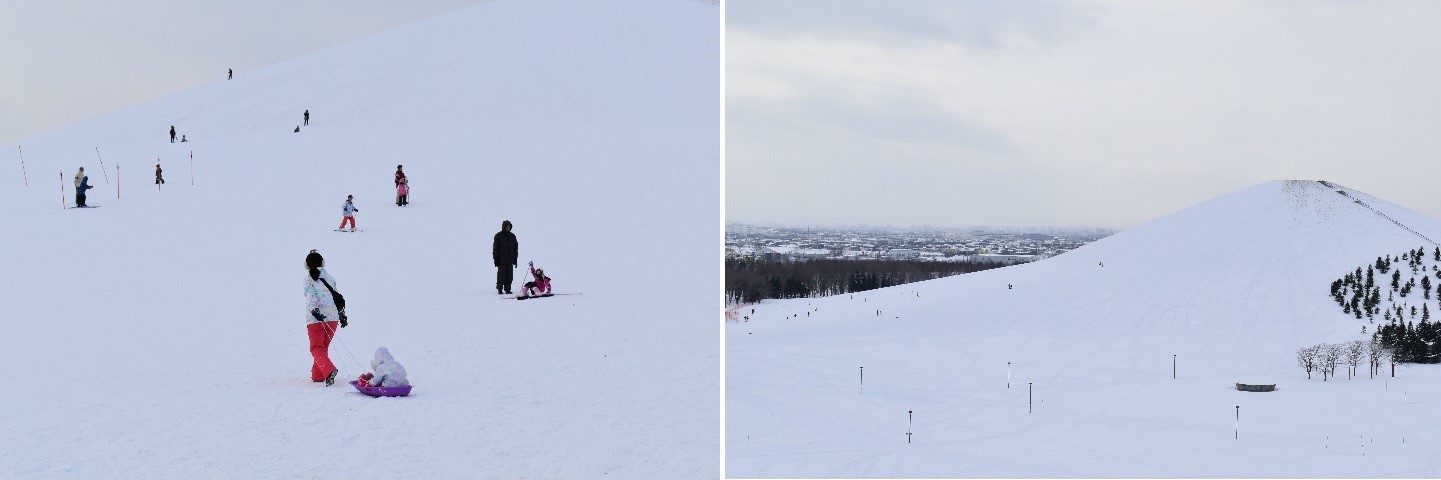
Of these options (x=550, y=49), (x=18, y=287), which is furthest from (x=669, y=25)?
(x=18, y=287)

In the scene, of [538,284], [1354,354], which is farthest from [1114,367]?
[538,284]

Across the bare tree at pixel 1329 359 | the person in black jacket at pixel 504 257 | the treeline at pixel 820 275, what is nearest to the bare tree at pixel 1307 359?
the bare tree at pixel 1329 359

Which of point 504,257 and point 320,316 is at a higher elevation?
point 504,257

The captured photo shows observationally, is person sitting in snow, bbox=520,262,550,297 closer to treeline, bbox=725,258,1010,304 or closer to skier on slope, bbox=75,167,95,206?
skier on slope, bbox=75,167,95,206

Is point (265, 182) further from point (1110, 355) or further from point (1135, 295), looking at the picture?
point (1135, 295)

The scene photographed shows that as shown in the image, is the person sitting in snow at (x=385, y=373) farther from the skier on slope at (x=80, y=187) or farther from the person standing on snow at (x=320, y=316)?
the skier on slope at (x=80, y=187)

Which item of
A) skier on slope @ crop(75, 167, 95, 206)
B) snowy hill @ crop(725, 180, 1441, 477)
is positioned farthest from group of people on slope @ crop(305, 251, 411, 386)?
skier on slope @ crop(75, 167, 95, 206)

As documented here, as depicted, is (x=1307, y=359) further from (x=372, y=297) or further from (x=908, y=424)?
(x=372, y=297)
